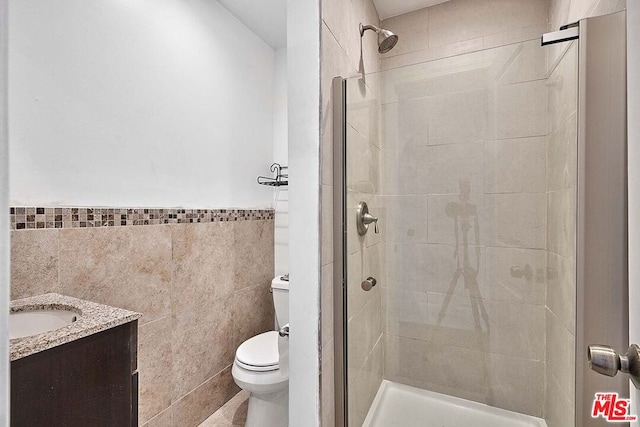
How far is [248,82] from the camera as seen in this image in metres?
2.37

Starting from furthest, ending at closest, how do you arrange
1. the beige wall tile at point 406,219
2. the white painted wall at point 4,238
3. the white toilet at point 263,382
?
the white toilet at point 263,382, the beige wall tile at point 406,219, the white painted wall at point 4,238

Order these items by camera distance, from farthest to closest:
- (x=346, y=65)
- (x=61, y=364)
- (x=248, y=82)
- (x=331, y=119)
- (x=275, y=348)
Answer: (x=248, y=82), (x=275, y=348), (x=346, y=65), (x=331, y=119), (x=61, y=364)

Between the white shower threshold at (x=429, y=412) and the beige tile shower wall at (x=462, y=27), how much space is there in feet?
5.67

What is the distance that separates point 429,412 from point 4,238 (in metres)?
1.39

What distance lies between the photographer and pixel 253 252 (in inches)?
92.3

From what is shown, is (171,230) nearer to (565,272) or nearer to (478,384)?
(478,384)

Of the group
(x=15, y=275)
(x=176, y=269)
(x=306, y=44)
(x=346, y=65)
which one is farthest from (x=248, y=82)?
(x=15, y=275)

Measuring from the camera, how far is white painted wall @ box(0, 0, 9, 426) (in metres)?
0.33

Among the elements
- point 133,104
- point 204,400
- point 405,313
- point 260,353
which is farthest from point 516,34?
point 204,400

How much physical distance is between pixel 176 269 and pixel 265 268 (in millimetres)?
844

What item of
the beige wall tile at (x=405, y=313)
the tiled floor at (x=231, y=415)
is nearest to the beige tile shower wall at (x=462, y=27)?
the beige wall tile at (x=405, y=313)

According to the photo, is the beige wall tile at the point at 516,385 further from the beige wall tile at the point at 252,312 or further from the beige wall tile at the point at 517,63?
the beige wall tile at the point at 252,312

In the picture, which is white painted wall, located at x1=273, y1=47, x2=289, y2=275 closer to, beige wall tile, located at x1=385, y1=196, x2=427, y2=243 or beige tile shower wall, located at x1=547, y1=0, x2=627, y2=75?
beige wall tile, located at x1=385, y1=196, x2=427, y2=243

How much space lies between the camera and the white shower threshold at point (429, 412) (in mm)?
1130
